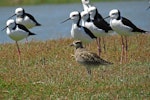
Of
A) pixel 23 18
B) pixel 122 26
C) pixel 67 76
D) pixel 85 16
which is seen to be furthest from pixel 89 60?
pixel 23 18

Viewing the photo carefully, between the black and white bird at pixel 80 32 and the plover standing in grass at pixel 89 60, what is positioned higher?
the black and white bird at pixel 80 32

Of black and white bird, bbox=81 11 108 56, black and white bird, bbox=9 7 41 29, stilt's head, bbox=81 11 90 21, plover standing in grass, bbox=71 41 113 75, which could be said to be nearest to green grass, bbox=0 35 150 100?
plover standing in grass, bbox=71 41 113 75

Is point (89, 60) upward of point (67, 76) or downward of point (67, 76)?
upward

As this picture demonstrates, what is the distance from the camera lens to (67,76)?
484 inches

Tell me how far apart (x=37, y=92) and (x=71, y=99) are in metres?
0.87

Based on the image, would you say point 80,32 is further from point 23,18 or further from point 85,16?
point 23,18

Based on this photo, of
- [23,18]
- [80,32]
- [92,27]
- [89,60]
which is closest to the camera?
[89,60]

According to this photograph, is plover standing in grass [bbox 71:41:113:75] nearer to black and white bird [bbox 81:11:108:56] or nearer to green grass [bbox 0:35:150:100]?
green grass [bbox 0:35:150:100]

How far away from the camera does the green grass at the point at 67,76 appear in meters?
10.5

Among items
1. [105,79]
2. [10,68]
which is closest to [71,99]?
[105,79]

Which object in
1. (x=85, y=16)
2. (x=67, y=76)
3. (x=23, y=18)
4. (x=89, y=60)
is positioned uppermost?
(x=23, y=18)

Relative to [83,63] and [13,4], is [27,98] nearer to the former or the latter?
[83,63]

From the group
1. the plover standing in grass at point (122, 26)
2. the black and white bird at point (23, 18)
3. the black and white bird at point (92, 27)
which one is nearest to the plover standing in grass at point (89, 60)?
the plover standing in grass at point (122, 26)

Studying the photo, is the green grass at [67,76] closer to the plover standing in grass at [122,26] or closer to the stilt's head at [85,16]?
the plover standing in grass at [122,26]
